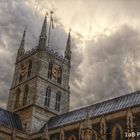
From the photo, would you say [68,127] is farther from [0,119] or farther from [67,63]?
[67,63]

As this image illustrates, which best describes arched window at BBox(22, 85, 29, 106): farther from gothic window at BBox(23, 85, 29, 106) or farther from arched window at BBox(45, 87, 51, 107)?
arched window at BBox(45, 87, 51, 107)

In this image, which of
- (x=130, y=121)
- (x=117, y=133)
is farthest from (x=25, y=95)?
(x=130, y=121)

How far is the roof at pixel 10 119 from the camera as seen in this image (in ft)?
170

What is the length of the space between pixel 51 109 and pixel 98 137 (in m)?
17.1

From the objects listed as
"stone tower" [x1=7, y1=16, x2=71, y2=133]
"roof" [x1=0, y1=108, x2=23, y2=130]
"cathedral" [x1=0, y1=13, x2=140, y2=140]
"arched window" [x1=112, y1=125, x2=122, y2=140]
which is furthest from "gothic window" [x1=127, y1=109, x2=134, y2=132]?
"roof" [x1=0, y1=108, x2=23, y2=130]

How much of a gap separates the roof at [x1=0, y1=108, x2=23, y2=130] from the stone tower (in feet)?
2.82

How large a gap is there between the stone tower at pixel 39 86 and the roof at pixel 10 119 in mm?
861

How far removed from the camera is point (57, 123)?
51062 millimetres

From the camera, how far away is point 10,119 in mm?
53594

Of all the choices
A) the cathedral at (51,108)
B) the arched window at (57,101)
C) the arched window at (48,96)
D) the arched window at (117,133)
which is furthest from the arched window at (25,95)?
the arched window at (117,133)

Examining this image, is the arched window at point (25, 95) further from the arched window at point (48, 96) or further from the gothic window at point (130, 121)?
the gothic window at point (130, 121)

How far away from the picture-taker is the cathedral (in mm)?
40438

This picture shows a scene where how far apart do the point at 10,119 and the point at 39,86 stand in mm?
7486

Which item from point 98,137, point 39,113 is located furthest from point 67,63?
point 98,137
